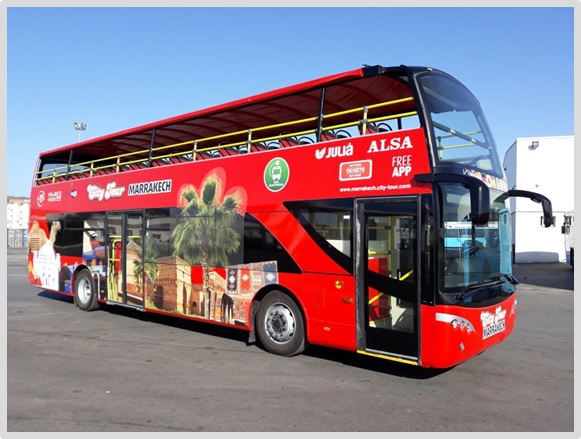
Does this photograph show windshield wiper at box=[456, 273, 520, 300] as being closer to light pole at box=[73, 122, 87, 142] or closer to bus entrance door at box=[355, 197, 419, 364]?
bus entrance door at box=[355, 197, 419, 364]

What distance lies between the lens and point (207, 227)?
849cm

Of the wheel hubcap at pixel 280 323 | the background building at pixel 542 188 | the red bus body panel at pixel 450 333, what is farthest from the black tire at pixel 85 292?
the background building at pixel 542 188

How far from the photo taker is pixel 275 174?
748cm

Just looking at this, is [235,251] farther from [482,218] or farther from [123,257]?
[482,218]

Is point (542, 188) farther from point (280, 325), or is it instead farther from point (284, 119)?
point (280, 325)

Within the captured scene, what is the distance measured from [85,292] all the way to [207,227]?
4.95 meters

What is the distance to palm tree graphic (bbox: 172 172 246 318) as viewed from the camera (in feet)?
26.6

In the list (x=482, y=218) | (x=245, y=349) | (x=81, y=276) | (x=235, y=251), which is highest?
(x=482, y=218)

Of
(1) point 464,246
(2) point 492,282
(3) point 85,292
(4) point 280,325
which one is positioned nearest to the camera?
(1) point 464,246

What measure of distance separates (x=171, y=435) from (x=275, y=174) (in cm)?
411

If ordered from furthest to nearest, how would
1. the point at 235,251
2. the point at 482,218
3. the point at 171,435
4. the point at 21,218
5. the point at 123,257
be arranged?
the point at 21,218
the point at 123,257
the point at 235,251
the point at 482,218
the point at 171,435

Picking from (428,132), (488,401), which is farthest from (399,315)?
(428,132)

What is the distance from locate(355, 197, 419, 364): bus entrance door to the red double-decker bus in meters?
0.02

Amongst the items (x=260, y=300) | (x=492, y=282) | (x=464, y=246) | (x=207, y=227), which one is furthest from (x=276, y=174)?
(x=492, y=282)
